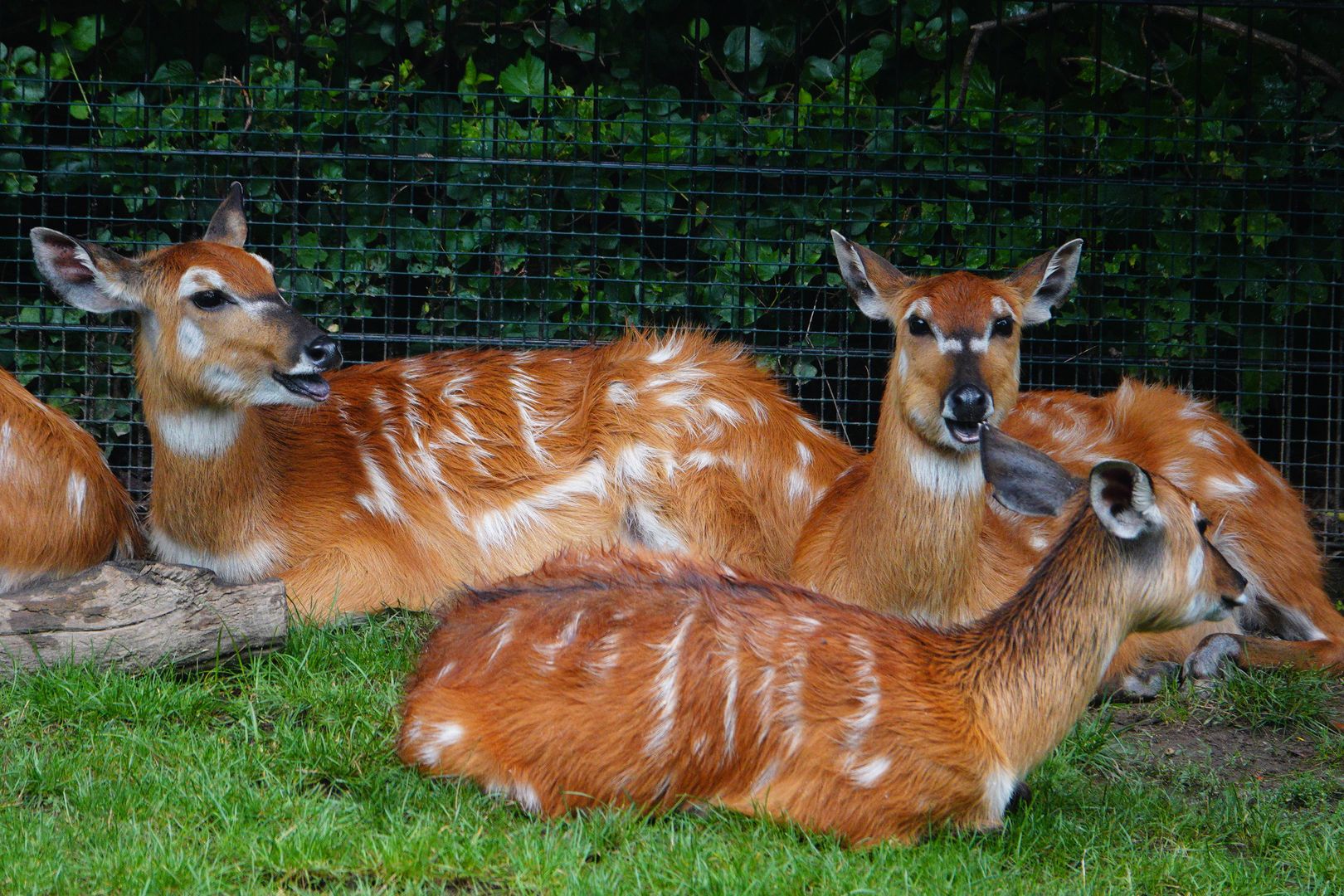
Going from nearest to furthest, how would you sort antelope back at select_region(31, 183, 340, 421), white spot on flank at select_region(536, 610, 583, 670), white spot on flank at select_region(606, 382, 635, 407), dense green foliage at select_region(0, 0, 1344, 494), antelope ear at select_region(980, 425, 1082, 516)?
white spot on flank at select_region(536, 610, 583, 670) < antelope ear at select_region(980, 425, 1082, 516) < antelope back at select_region(31, 183, 340, 421) < white spot on flank at select_region(606, 382, 635, 407) < dense green foliage at select_region(0, 0, 1344, 494)

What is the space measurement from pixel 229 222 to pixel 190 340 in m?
0.83

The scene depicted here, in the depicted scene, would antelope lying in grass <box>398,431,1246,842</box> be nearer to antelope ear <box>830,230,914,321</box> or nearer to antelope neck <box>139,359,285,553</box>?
antelope ear <box>830,230,914,321</box>

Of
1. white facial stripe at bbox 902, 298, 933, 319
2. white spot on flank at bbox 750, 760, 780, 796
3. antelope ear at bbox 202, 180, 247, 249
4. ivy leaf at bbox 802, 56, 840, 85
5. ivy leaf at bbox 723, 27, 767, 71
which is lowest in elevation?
white spot on flank at bbox 750, 760, 780, 796

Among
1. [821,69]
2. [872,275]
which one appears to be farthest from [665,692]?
[821,69]

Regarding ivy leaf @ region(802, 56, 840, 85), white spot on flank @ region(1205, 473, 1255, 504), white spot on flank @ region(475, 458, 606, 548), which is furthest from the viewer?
ivy leaf @ region(802, 56, 840, 85)

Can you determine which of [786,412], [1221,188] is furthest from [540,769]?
[1221,188]

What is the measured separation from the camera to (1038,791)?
448 cm

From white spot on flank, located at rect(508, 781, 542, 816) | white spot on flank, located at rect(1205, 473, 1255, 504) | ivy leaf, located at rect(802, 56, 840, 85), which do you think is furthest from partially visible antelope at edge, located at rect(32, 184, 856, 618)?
white spot on flank, located at rect(508, 781, 542, 816)

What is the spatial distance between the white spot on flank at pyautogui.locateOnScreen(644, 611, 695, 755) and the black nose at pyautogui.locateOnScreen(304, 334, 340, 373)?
227 centimetres

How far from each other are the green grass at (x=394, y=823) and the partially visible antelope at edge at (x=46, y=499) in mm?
901

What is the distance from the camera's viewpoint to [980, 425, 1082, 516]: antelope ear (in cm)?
436

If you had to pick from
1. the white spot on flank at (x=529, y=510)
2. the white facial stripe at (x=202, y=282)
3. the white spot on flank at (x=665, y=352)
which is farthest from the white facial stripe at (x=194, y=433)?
the white spot on flank at (x=665, y=352)

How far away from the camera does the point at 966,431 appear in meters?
5.25

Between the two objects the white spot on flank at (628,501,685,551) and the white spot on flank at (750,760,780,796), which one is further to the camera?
the white spot on flank at (628,501,685,551)
